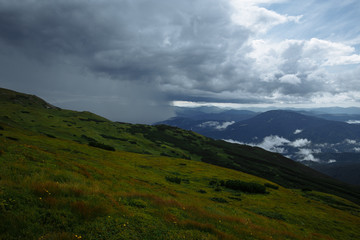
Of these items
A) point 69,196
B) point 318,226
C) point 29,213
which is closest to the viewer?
point 29,213

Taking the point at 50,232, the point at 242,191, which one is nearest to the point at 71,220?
the point at 50,232

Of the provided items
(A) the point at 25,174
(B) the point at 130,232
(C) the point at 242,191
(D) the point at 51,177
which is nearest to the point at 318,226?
(C) the point at 242,191

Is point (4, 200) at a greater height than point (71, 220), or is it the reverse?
point (4, 200)

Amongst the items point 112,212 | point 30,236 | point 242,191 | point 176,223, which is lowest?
point 242,191

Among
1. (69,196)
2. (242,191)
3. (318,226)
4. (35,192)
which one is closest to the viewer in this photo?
(35,192)

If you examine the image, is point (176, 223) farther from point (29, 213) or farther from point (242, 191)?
point (242, 191)

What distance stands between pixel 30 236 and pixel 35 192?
382 centimetres

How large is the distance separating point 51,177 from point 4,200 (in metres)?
5.71

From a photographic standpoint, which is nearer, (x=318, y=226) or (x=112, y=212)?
(x=112, y=212)

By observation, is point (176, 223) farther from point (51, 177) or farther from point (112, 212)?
point (51, 177)

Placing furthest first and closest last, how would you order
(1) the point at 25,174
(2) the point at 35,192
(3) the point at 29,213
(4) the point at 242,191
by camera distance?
(4) the point at 242,191, (1) the point at 25,174, (2) the point at 35,192, (3) the point at 29,213

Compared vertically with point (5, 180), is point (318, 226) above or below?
below

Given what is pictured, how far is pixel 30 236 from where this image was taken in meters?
6.89

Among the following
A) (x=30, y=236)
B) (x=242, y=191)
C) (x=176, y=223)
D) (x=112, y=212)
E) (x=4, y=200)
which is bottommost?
(x=242, y=191)
